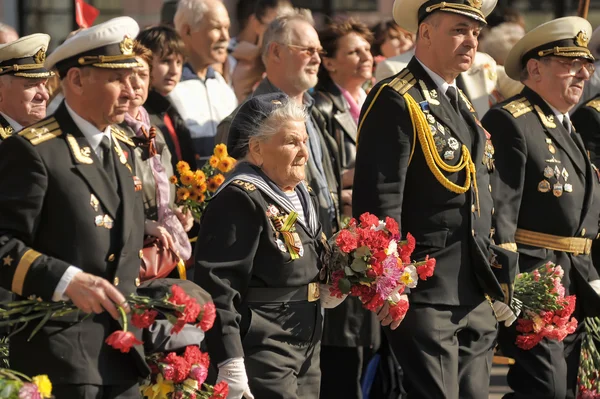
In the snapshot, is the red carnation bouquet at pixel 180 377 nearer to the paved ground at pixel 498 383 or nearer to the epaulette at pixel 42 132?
the epaulette at pixel 42 132

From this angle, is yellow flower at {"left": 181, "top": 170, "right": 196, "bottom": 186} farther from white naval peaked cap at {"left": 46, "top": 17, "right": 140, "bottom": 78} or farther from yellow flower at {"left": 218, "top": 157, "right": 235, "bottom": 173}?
white naval peaked cap at {"left": 46, "top": 17, "right": 140, "bottom": 78}

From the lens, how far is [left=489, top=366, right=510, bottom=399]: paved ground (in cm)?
875

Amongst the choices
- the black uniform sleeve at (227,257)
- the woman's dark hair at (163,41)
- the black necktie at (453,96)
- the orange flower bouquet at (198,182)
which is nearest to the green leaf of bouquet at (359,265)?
the black uniform sleeve at (227,257)

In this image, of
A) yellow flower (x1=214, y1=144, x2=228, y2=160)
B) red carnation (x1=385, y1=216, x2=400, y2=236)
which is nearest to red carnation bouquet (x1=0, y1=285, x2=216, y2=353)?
red carnation (x1=385, y1=216, x2=400, y2=236)

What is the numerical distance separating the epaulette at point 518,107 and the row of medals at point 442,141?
95 cm

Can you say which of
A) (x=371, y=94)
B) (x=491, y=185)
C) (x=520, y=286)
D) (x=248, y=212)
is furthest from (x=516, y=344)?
(x=248, y=212)

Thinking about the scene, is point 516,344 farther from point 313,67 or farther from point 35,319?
point 35,319

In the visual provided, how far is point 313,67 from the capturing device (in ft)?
24.0

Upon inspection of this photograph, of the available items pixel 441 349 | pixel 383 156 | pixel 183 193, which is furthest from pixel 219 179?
pixel 441 349

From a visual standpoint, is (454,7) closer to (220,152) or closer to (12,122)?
(220,152)

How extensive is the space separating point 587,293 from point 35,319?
345 centimetres

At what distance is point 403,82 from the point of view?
6090 mm

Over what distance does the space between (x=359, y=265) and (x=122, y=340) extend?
127 centimetres

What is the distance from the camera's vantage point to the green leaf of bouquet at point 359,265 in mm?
5375
